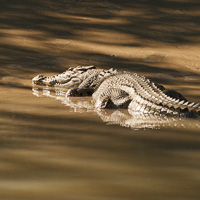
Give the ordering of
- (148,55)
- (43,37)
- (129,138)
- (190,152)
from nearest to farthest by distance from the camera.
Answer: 1. (190,152)
2. (129,138)
3. (148,55)
4. (43,37)

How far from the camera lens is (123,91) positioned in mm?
7188

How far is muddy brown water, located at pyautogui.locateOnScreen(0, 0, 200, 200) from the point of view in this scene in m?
3.21

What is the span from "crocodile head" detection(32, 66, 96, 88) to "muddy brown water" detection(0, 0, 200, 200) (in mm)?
248

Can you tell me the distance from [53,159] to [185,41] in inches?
438

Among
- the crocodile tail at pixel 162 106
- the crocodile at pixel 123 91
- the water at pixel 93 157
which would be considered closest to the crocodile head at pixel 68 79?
the crocodile at pixel 123 91

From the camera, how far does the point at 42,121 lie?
18.1 feet

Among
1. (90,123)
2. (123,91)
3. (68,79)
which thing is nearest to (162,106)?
(123,91)

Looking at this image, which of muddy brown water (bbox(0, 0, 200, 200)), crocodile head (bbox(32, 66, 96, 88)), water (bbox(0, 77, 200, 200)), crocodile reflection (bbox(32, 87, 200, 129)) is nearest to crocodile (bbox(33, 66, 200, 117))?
crocodile head (bbox(32, 66, 96, 88))

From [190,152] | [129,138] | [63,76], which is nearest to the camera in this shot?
[190,152]

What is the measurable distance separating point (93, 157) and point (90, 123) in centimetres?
164

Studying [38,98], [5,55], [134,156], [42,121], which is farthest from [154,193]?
[5,55]

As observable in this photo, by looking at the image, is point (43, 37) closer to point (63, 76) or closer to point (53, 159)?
point (63, 76)

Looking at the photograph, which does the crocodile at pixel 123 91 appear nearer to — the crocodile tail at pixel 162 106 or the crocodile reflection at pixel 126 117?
the crocodile tail at pixel 162 106

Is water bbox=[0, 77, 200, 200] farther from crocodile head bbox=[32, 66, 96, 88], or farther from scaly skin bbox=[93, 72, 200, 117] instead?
crocodile head bbox=[32, 66, 96, 88]
